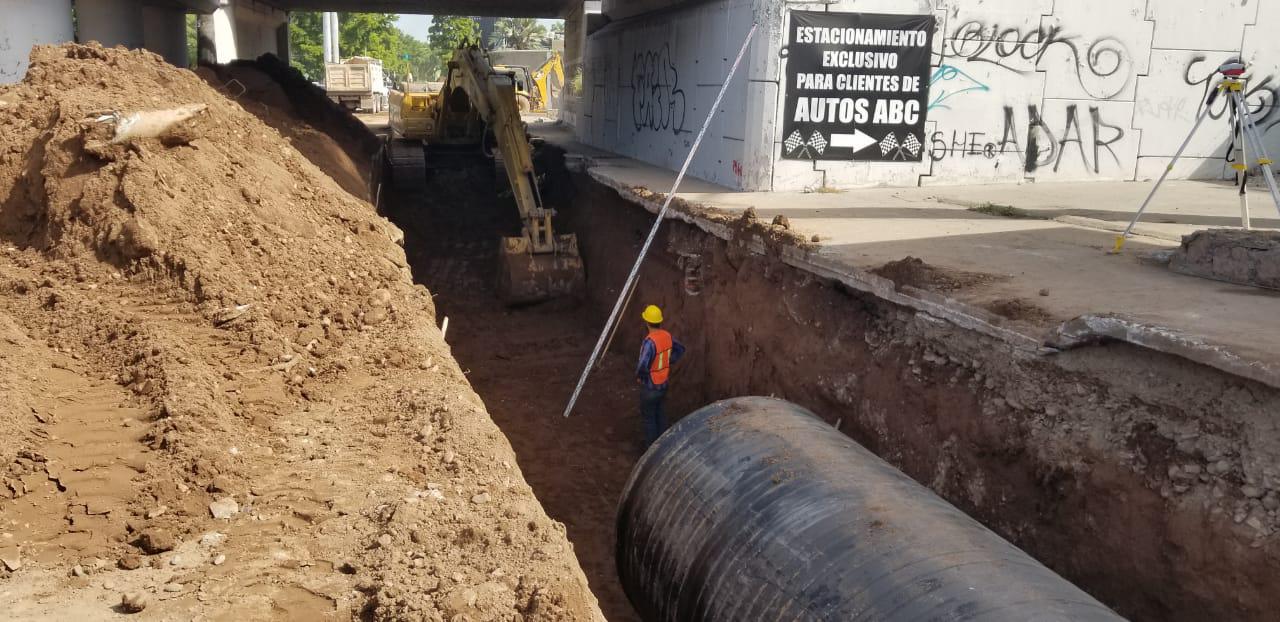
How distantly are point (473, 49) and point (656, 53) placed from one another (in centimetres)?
346

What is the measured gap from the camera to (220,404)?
530 centimetres

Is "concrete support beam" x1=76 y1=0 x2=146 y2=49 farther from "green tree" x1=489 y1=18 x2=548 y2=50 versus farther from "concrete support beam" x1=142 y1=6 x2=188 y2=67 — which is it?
"green tree" x1=489 y1=18 x2=548 y2=50

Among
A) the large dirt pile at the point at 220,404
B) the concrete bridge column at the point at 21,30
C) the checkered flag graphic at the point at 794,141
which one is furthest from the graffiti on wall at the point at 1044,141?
the concrete bridge column at the point at 21,30

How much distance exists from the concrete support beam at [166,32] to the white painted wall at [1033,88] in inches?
451

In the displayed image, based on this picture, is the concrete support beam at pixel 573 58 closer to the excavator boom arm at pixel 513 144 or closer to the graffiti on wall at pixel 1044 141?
the excavator boom arm at pixel 513 144

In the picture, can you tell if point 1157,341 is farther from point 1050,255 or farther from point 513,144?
point 513,144

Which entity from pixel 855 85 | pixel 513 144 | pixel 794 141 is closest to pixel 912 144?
pixel 855 85

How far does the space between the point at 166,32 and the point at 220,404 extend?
57.5 feet

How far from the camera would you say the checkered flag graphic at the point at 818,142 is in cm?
1260

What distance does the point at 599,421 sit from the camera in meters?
10.6

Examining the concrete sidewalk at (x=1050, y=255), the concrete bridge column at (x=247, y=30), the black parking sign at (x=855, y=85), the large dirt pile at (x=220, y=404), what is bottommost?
the large dirt pile at (x=220, y=404)

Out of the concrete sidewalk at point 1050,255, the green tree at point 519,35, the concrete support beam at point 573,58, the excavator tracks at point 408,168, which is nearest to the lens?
the concrete sidewalk at point 1050,255

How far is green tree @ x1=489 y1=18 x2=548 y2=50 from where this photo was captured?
7094cm

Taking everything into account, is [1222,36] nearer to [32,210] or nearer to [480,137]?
[480,137]
